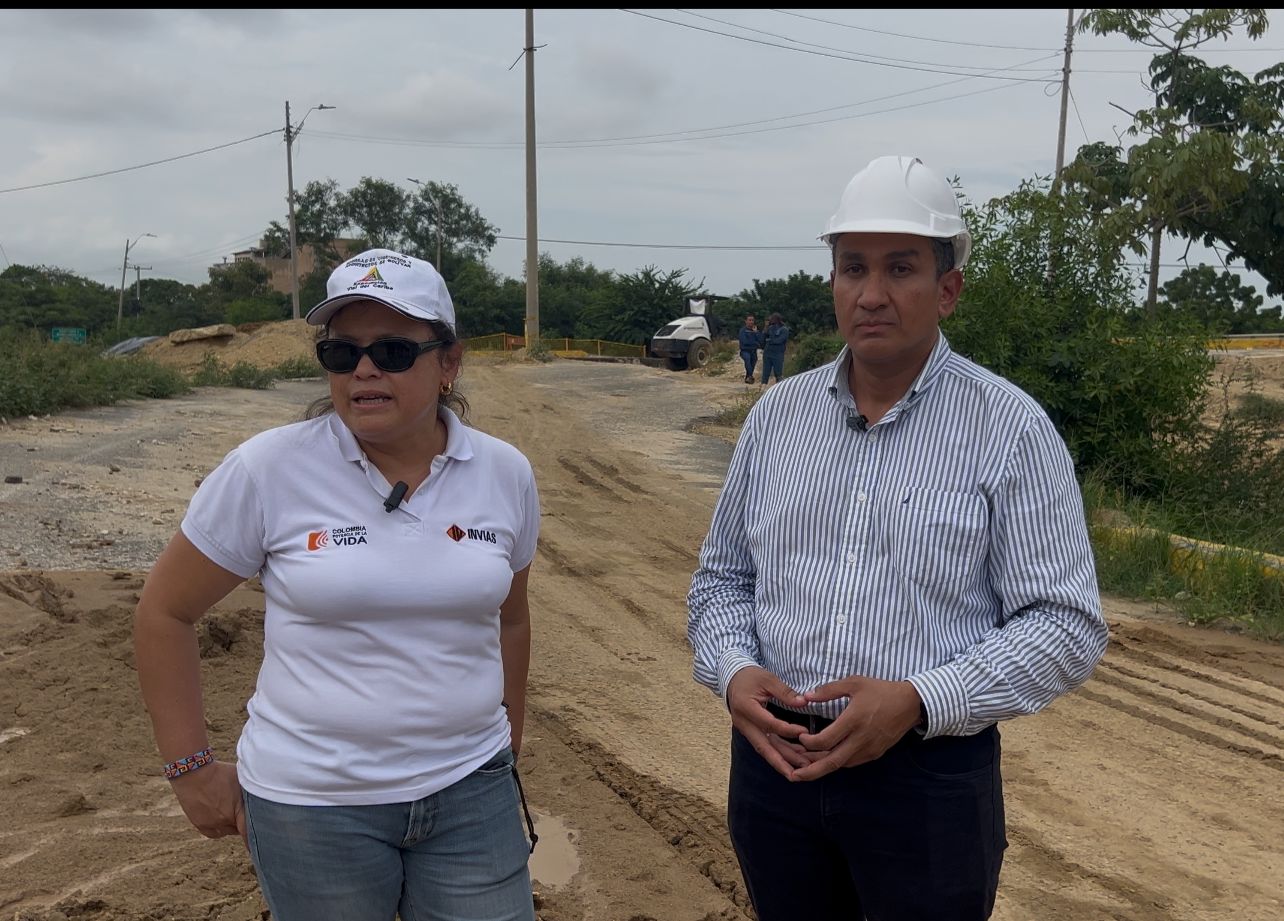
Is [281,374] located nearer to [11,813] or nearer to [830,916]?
[11,813]

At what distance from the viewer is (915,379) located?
241cm

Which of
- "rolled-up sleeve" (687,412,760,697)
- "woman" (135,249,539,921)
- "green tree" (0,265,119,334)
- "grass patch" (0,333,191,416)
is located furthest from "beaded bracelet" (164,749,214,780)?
"green tree" (0,265,119,334)

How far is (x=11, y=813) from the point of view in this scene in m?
4.37

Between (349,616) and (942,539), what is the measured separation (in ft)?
3.71

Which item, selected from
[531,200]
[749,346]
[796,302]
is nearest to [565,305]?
[796,302]

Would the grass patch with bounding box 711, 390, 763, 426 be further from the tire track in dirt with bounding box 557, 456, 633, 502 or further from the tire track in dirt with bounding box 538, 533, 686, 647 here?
the tire track in dirt with bounding box 538, 533, 686, 647

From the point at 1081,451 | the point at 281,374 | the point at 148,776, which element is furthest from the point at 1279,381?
the point at 148,776

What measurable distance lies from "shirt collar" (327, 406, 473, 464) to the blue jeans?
25.2 inches

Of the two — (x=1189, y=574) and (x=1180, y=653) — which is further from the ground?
(x=1189, y=574)

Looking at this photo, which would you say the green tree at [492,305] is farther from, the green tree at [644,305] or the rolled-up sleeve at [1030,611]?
the rolled-up sleeve at [1030,611]

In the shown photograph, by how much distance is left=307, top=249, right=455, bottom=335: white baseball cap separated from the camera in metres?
2.40

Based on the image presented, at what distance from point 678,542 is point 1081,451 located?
13.6 feet

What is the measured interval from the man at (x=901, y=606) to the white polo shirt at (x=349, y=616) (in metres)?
0.56

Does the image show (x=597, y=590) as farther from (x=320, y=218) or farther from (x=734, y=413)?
(x=320, y=218)
